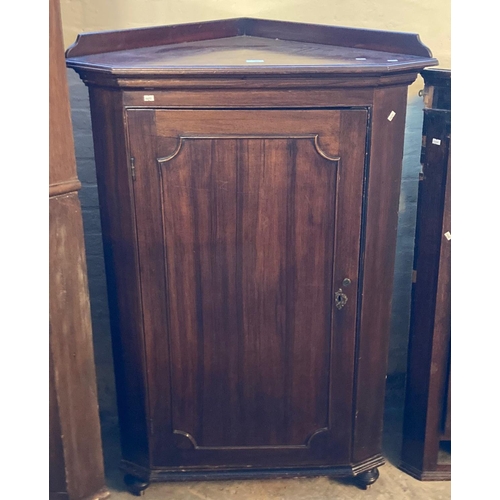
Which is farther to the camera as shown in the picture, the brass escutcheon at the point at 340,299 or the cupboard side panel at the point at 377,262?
the brass escutcheon at the point at 340,299

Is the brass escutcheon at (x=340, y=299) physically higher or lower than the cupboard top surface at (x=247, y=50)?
lower

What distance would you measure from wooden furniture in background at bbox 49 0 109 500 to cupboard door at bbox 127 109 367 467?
6.9 inches

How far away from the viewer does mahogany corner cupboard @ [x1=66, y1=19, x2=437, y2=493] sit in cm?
147

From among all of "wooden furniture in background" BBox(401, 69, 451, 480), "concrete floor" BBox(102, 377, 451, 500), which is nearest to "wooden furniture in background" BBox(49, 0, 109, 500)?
"concrete floor" BBox(102, 377, 451, 500)

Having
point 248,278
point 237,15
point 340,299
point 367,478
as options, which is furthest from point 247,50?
point 367,478

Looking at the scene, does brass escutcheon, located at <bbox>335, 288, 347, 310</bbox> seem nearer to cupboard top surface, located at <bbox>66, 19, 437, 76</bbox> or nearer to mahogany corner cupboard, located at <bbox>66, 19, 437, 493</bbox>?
mahogany corner cupboard, located at <bbox>66, 19, 437, 493</bbox>

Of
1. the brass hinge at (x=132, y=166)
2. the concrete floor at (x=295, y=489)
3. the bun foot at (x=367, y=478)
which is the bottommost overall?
the concrete floor at (x=295, y=489)

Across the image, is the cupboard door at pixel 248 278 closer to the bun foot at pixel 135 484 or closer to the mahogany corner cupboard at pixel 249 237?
A: the mahogany corner cupboard at pixel 249 237

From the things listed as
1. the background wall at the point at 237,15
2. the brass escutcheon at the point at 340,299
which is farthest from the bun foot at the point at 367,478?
the background wall at the point at 237,15

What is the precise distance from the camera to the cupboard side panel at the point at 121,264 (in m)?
1.51

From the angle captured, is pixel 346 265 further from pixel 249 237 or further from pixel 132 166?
pixel 132 166

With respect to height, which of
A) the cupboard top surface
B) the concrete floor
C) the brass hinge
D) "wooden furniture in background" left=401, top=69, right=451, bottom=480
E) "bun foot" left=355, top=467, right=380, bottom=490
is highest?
the cupboard top surface

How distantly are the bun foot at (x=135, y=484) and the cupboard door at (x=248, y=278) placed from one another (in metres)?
0.13
